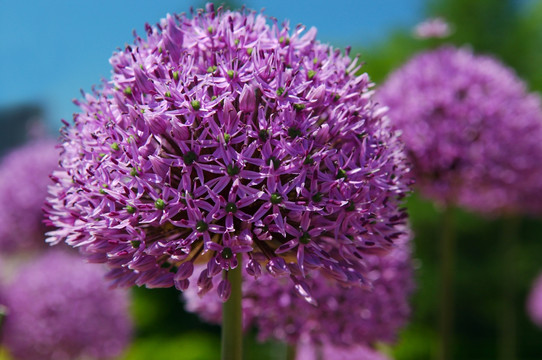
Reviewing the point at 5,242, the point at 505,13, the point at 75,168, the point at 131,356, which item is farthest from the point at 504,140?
the point at 505,13

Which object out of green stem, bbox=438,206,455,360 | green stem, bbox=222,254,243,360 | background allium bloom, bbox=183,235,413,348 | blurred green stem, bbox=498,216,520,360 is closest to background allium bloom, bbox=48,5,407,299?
green stem, bbox=222,254,243,360

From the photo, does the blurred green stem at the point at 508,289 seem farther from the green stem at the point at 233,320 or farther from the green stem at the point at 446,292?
the green stem at the point at 233,320

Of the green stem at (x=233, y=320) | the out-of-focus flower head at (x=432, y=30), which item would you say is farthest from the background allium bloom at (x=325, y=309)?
the out-of-focus flower head at (x=432, y=30)

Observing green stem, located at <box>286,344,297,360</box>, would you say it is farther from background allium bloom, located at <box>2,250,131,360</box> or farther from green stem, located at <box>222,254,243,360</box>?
background allium bloom, located at <box>2,250,131,360</box>

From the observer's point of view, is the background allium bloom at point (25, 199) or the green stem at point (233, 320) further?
the background allium bloom at point (25, 199)

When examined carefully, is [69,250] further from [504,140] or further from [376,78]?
[376,78]

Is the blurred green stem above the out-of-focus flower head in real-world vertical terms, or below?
below

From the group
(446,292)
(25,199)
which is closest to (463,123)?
(446,292)
